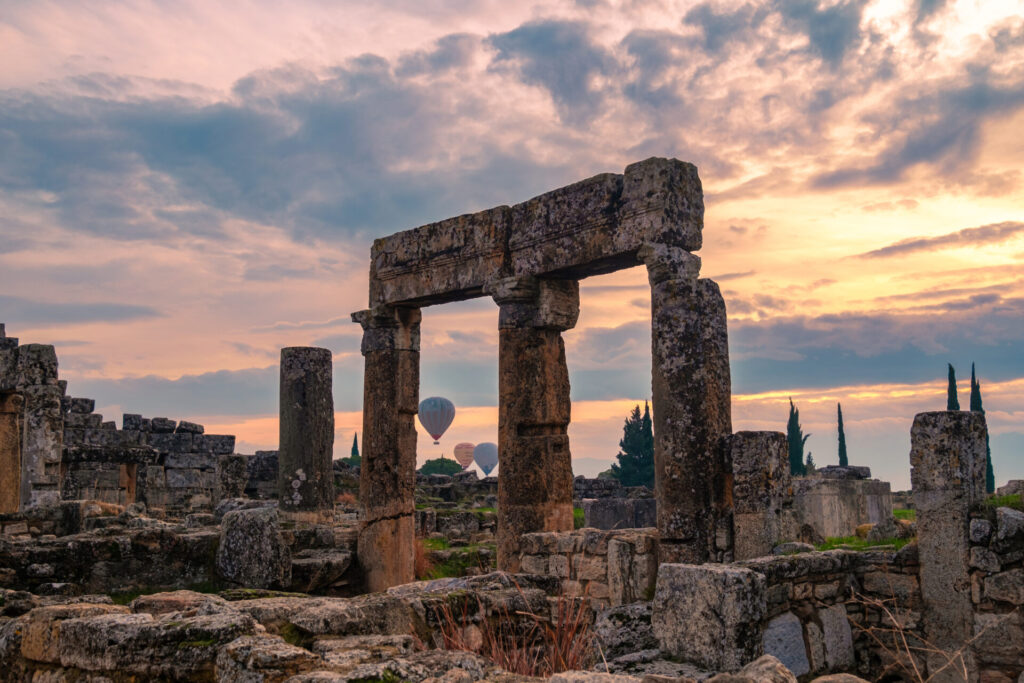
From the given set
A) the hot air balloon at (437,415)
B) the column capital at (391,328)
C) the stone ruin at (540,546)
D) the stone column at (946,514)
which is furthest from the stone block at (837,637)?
the hot air balloon at (437,415)

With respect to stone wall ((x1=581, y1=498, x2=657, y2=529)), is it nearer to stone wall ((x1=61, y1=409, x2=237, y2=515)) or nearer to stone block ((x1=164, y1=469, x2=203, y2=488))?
stone wall ((x1=61, y1=409, x2=237, y2=515))

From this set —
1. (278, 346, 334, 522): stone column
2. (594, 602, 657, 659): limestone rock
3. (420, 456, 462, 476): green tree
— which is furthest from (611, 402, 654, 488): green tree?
(594, 602, 657, 659): limestone rock

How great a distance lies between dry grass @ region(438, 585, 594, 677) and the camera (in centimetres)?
627

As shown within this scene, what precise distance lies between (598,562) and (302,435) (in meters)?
7.66

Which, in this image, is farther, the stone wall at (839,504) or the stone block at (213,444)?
the stone block at (213,444)

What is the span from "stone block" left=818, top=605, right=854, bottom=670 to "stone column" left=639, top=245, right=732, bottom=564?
1756 mm

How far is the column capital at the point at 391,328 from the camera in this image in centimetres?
1469

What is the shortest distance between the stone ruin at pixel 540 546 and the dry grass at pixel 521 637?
0.14 feet

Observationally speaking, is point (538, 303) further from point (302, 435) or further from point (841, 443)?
point (841, 443)

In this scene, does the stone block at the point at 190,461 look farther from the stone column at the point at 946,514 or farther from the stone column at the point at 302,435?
the stone column at the point at 946,514

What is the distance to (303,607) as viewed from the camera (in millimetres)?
5805

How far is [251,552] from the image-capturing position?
34.5 feet

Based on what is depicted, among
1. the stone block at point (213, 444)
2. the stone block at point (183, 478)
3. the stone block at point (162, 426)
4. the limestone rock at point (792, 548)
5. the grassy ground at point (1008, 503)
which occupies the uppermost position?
the stone block at point (162, 426)

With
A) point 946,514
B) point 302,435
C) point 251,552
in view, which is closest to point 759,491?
point 946,514
